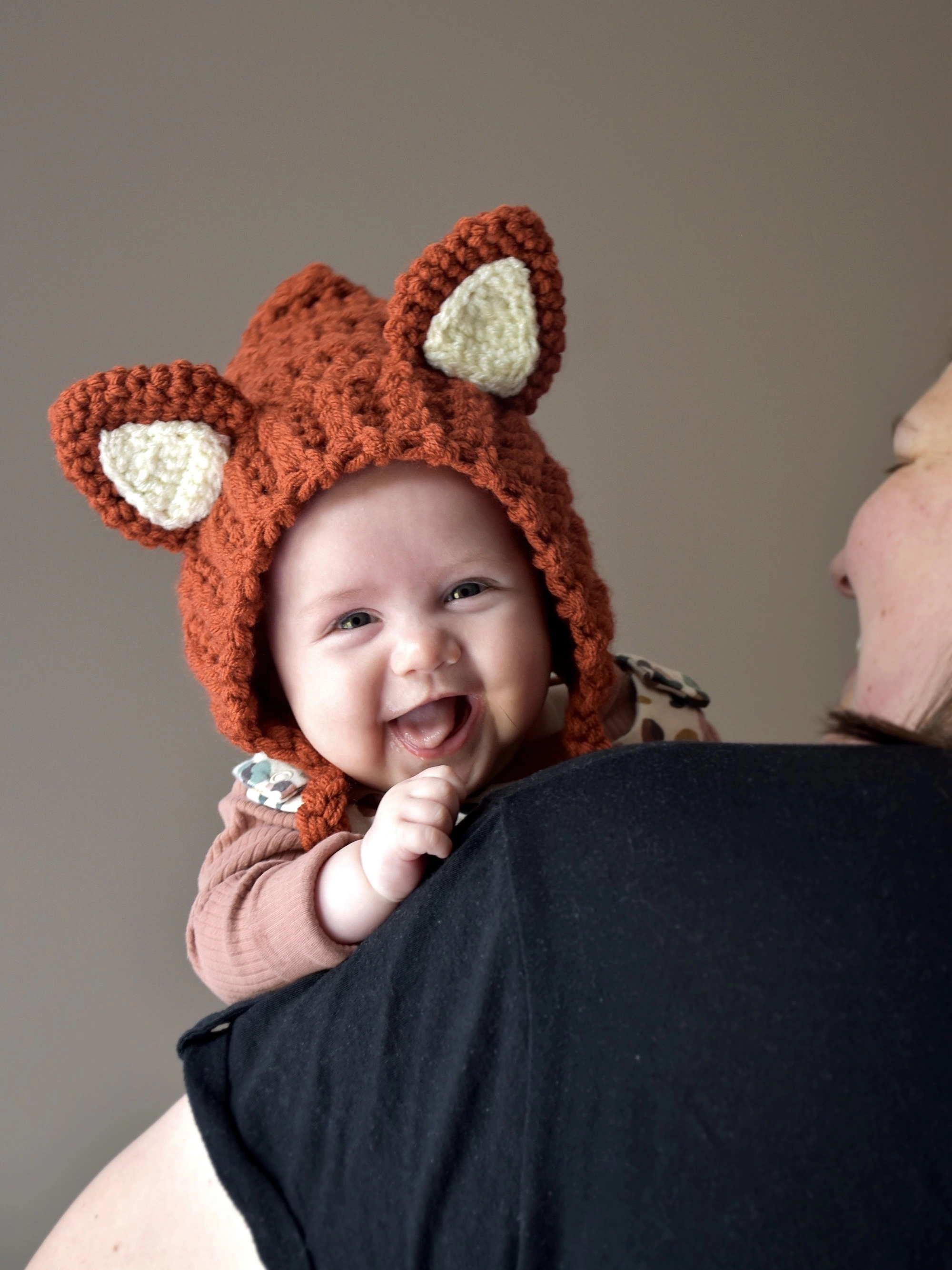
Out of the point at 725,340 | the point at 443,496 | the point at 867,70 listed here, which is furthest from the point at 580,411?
the point at 443,496

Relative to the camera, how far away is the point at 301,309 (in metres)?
1.16

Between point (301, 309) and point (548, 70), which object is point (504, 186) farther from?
point (301, 309)

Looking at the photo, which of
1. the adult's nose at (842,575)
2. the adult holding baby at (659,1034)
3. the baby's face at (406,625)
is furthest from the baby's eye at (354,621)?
the adult's nose at (842,575)

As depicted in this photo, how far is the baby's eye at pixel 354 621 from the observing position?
38.4 inches

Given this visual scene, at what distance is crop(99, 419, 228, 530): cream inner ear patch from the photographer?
3.22 feet

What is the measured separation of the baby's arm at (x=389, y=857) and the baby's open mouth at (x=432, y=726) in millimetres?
78

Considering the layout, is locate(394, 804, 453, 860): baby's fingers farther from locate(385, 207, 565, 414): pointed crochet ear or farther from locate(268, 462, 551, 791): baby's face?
locate(385, 207, 565, 414): pointed crochet ear

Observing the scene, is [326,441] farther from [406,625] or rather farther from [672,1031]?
[672,1031]

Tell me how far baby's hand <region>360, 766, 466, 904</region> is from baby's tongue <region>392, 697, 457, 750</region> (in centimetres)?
11

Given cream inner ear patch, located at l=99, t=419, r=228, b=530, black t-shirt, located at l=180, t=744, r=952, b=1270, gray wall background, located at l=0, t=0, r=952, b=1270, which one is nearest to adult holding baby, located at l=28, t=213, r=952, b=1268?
black t-shirt, located at l=180, t=744, r=952, b=1270

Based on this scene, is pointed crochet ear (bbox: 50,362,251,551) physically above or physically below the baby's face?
above

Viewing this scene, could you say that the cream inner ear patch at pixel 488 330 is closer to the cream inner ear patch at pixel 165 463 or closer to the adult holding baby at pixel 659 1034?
the cream inner ear patch at pixel 165 463

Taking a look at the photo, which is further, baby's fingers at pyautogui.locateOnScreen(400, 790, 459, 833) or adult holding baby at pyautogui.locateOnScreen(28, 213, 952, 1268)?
baby's fingers at pyautogui.locateOnScreen(400, 790, 459, 833)

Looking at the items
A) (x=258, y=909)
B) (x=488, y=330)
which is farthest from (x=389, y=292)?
(x=258, y=909)
